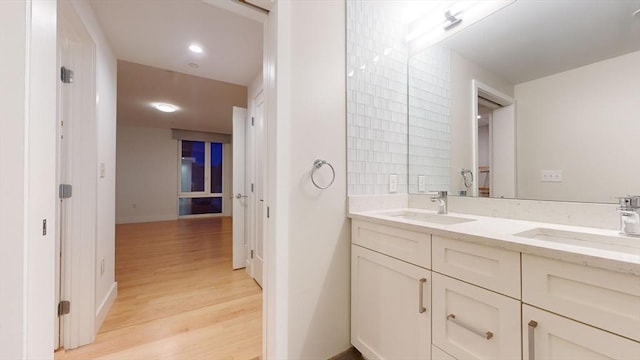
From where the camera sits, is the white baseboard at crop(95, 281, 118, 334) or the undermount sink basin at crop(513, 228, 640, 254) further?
the white baseboard at crop(95, 281, 118, 334)

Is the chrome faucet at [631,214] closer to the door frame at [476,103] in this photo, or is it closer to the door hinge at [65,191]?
the door frame at [476,103]

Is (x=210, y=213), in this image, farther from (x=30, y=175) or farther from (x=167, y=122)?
(x=30, y=175)

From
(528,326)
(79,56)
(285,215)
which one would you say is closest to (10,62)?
(285,215)

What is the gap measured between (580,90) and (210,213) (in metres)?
7.72

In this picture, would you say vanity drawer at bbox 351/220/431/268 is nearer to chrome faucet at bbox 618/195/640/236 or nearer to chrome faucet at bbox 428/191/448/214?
chrome faucet at bbox 428/191/448/214

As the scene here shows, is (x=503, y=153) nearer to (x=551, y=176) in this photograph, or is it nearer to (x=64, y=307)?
(x=551, y=176)

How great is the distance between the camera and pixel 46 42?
837mm

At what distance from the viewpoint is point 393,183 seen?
5.55 feet

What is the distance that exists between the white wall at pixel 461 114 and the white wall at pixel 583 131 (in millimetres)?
296

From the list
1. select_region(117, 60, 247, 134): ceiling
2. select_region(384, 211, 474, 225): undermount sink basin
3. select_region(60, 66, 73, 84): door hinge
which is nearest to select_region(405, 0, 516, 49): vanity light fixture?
select_region(384, 211, 474, 225): undermount sink basin

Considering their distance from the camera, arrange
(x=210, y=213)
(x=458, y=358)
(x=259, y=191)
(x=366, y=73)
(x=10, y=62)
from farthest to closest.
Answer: (x=210, y=213), (x=259, y=191), (x=366, y=73), (x=458, y=358), (x=10, y=62)

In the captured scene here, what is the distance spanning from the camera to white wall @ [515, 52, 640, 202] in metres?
1.01

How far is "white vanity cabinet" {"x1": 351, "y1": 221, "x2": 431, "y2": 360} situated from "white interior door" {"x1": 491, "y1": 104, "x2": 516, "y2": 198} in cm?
67

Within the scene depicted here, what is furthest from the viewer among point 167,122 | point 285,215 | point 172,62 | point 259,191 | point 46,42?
point 167,122
